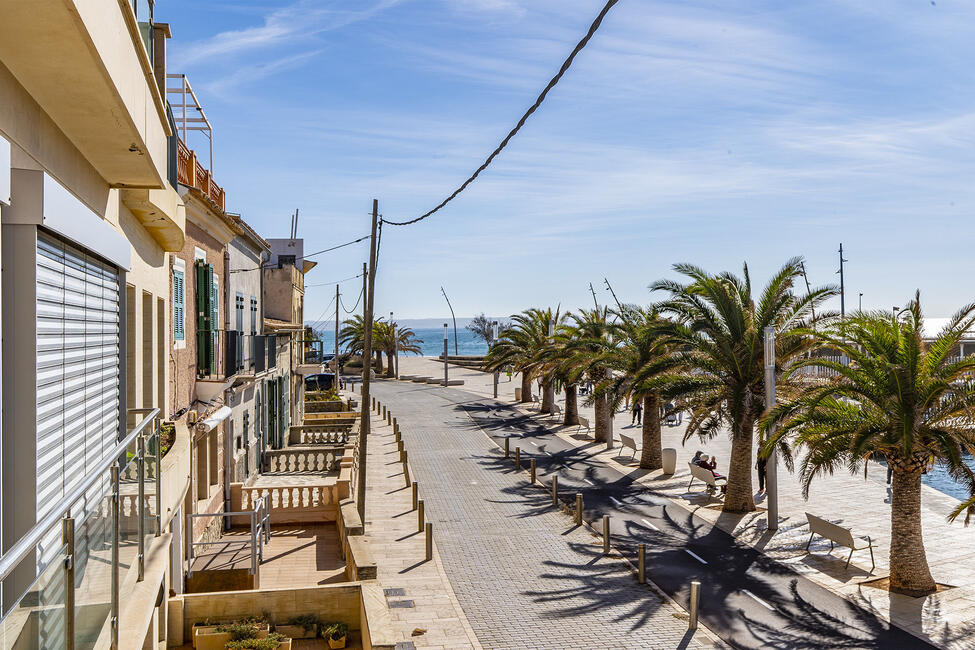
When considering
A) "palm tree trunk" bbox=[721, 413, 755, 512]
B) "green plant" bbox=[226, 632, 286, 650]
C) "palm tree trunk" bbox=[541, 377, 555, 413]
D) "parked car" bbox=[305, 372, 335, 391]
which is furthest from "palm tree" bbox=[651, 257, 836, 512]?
"parked car" bbox=[305, 372, 335, 391]

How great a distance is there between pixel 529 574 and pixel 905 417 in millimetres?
8011

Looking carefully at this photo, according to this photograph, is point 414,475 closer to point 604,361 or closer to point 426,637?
point 604,361

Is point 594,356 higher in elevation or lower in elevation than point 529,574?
higher

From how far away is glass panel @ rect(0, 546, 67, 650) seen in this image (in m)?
2.83

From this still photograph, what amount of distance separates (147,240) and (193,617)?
6.12 m

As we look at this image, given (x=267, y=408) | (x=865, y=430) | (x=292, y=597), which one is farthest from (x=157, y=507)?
(x=267, y=408)

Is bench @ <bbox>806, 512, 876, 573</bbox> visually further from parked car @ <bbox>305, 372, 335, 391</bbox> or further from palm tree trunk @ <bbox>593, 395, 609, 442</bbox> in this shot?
parked car @ <bbox>305, 372, 335, 391</bbox>

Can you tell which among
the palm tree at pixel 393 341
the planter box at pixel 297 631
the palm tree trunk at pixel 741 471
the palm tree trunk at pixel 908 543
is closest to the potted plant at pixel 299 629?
the planter box at pixel 297 631

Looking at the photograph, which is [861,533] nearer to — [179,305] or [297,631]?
[297,631]

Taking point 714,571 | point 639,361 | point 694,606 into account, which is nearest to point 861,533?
point 714,571

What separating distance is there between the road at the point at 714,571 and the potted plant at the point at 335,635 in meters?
6.27

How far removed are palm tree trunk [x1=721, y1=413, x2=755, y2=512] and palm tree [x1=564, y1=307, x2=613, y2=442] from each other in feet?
26.5

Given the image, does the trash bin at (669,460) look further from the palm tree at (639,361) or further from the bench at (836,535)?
the bench at (836,535)

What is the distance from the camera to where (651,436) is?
2827 centimetres
